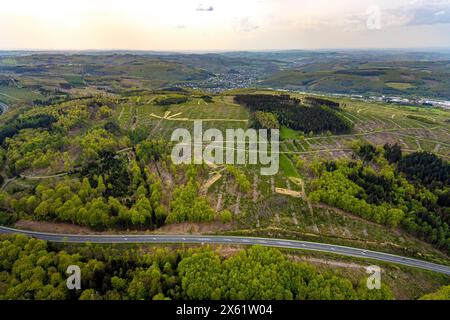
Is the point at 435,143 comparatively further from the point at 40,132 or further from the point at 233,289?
the point at 40,132

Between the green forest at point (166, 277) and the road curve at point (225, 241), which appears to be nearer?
the green forest at point (166, 277)

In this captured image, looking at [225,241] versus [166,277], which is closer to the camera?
[166,277]

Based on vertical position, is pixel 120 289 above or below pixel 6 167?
below

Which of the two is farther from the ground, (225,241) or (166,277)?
(166,277)

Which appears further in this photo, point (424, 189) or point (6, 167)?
point (6, 167)

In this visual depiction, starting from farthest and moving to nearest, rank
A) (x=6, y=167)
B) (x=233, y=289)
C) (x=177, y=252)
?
(x=6, y=167)
(x=177, y=252)
(x=233, y=289)

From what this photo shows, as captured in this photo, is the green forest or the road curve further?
the road curve
